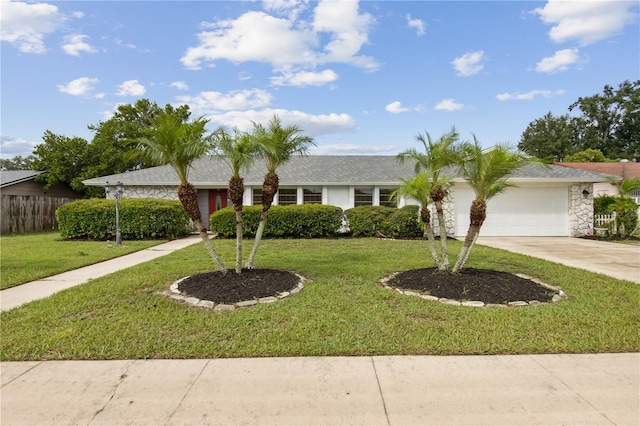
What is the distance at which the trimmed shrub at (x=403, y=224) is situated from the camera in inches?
528

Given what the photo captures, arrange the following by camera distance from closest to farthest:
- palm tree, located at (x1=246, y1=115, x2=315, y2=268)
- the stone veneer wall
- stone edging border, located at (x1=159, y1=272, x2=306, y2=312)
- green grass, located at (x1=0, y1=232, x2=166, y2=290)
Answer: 1. stone edging border, located at (x1=159, y1=272, x2=306, y2=312)
2. palm tree, located at (x1=246, y1=115, x2=315, y2=268)
3. green grass, located at (x1=0, y1=232, x2=166, y2=290)
4. the stone veneer wall

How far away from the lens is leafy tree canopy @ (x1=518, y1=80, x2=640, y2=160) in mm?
41188

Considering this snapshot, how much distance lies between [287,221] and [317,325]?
375 inches

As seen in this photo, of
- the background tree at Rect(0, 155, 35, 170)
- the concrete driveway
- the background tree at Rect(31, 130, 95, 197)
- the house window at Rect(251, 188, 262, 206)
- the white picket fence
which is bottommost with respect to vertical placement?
the concrete driveway

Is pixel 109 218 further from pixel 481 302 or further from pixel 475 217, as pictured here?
pixel 481 302

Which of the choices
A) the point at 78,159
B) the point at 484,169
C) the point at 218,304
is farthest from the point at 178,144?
the point at 78,159

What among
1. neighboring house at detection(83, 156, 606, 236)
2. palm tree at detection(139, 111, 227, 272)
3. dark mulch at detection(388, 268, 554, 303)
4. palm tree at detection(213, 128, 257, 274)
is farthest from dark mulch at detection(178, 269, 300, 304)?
neighboring house at detection(83, 156, 606, 236)

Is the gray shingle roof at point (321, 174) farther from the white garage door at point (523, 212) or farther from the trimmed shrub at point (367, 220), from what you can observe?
the trimmed shrub at point (367, 220)

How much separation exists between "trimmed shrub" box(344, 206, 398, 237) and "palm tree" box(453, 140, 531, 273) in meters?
7.71

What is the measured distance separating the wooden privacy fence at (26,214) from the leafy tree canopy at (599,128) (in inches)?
1786

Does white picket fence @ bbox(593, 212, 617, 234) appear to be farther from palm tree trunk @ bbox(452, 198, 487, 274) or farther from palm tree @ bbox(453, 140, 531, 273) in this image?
palm tree trunk @ bbox(452, 198, 487, 274)

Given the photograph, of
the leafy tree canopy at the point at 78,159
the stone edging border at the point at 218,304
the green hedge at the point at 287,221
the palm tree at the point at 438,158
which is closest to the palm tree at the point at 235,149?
the stone edging border at the point at 218,304

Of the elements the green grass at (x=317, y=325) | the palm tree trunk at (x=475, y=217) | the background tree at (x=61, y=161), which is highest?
the background tree at (x=61, y=161)

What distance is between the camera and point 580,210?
14555 millimetres
